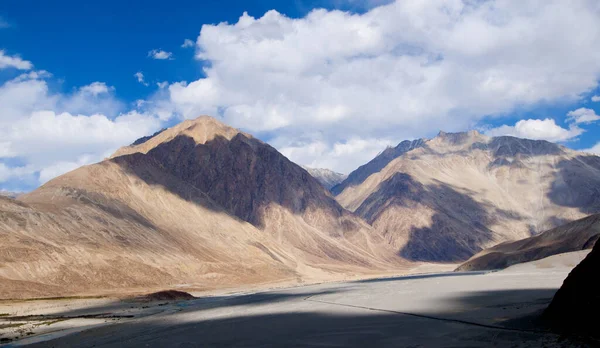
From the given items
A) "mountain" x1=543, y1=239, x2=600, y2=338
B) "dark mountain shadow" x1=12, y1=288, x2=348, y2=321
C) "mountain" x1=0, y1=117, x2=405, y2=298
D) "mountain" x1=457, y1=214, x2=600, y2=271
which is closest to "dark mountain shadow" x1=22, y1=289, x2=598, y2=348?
"mountain" x1=543, y1=239, x2=600, y2=338

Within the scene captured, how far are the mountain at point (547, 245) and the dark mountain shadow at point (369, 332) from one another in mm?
73316

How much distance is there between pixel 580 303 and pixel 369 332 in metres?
6.75

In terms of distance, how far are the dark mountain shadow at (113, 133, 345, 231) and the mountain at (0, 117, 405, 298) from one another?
424 mm

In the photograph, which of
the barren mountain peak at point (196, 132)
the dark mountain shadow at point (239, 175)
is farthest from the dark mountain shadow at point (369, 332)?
the barren mountain peak at point (196, 132)

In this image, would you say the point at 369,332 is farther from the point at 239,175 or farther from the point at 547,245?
the point at 239,175

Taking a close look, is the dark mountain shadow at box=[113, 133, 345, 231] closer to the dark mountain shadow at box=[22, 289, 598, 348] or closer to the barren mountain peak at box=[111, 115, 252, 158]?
the barren mountain peak at box=[111, 115, 252, 158]

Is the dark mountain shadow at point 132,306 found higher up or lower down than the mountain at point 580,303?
lower down

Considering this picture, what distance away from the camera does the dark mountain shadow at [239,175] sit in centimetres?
17150

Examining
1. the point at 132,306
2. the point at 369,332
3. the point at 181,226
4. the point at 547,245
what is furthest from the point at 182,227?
the point at 369,332

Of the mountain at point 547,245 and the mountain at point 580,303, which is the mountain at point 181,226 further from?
the mountain at point 580,303

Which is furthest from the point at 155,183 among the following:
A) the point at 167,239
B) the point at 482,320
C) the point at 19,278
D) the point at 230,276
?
the point at 482,320

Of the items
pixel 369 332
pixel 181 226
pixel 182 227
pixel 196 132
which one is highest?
pixel 196 132

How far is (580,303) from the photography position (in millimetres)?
13828

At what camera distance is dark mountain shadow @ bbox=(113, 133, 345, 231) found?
172 meters
